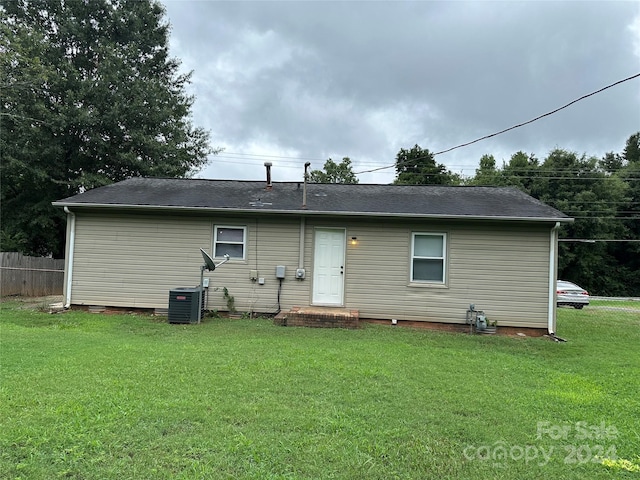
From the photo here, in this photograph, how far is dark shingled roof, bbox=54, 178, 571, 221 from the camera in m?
8.01

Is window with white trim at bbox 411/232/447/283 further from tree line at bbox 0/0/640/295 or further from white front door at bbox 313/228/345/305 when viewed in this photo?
tree line at bbox 0/0/640/295

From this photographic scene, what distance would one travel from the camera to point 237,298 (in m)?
8.44

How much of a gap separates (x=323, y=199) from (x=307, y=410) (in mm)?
6394

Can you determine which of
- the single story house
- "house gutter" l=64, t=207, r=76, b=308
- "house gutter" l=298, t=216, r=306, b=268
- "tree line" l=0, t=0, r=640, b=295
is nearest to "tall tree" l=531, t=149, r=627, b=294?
"tree line" l=0, t=0, r=640, b=295

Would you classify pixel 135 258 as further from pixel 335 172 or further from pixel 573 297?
pixel 335 172

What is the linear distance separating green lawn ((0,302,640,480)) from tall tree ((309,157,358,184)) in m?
25.3

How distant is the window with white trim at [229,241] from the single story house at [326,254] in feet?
0.07

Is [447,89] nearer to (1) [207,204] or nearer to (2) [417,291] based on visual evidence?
(2) [417,291]

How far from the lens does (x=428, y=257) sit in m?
8.10

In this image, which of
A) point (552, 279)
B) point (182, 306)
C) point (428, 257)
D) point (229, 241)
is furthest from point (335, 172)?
point (182, 306)

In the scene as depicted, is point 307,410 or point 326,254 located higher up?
point 326,254

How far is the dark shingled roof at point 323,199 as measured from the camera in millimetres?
8008

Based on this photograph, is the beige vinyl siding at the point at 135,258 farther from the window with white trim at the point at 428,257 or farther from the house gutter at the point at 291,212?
the window with white trim at the point at 428,257

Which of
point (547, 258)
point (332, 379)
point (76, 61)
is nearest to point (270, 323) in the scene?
point (332, 379)
